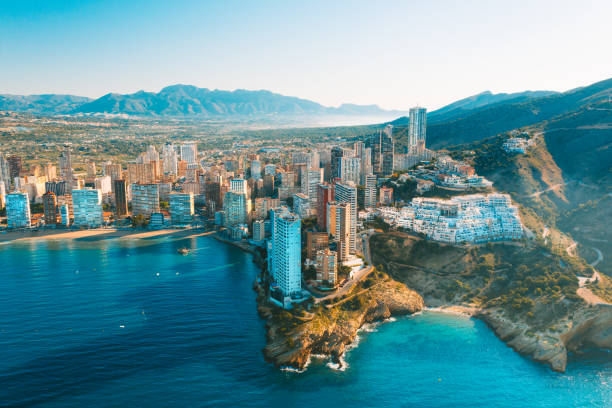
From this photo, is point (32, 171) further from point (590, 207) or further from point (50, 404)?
point (590, 207)

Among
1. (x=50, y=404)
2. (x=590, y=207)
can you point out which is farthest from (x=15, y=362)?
(x=590, y=207)

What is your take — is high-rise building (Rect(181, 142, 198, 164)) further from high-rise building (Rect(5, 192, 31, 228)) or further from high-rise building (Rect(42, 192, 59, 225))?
high-rise building (Rect(5, 192, 31, 228))

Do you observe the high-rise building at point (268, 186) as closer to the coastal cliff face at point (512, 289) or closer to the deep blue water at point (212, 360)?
the coastal cliff face at point (512, 289)

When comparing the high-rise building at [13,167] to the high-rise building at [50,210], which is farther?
A: the high-rise building at [13,167]

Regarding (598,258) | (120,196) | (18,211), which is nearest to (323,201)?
(598,258)

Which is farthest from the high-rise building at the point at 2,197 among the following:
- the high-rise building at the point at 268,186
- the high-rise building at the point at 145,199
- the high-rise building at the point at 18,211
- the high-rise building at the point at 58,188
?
the high-rise building at the point at 268,186

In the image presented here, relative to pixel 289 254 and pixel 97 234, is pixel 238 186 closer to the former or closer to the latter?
pixel 97 234

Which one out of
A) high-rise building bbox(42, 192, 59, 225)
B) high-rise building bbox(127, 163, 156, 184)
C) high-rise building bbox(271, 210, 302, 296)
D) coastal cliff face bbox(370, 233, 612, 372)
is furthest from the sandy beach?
coastal cliff face bbox(370, 233, 612, 372)
